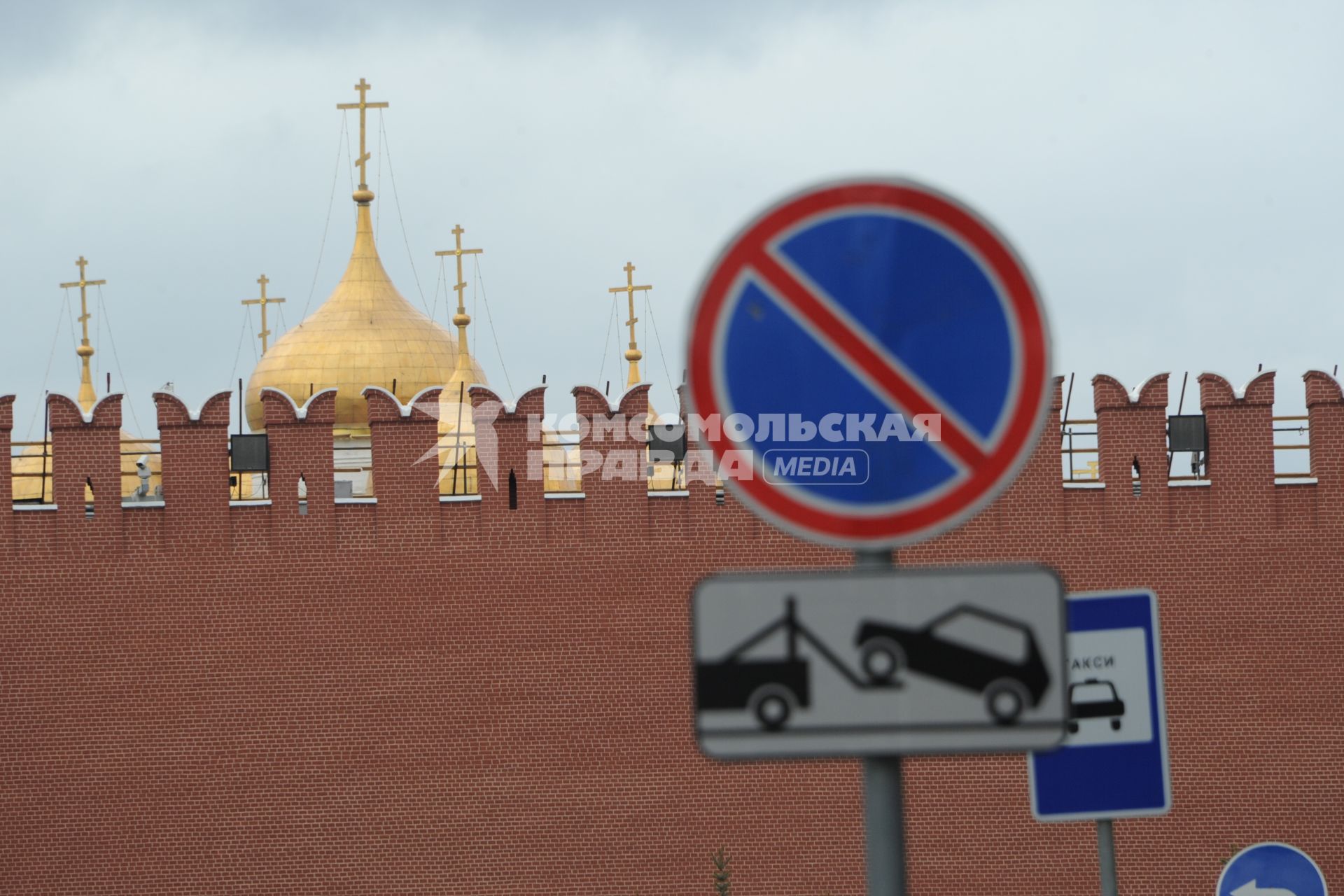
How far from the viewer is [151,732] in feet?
62.6

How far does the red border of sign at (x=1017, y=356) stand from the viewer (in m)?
2.43

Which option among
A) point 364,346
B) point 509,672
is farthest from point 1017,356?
point 364,346

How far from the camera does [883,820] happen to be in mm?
2418

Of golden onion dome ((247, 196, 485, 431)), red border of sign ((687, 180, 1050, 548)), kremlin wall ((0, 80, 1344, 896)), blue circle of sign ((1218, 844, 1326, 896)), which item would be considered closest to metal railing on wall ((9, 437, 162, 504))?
kremlin wall ((0, 80, 1344, 896))

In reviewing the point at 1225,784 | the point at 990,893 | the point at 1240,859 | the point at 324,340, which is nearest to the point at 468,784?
the point at 990,893

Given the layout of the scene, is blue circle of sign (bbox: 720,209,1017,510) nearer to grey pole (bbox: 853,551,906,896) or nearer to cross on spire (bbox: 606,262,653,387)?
grey pole (bbox: 853,551,906,896)

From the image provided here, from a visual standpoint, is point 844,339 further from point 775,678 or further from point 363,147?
point 363,147

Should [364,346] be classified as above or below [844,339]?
above

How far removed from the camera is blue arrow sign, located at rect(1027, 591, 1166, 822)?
3992 mm

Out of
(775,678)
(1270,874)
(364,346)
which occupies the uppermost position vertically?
(364,346)

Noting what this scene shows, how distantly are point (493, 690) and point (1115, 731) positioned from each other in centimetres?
1544

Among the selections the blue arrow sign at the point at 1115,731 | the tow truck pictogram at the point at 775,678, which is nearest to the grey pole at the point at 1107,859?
the blue arrow sign at the point at 1115,731

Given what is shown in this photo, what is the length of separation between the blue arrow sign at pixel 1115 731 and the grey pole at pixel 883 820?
Answer: 1.59m

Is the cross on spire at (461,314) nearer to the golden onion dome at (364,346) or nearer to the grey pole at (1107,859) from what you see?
the golden onion dome at (364,346)
